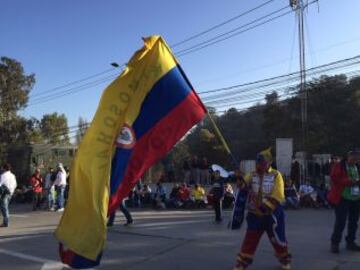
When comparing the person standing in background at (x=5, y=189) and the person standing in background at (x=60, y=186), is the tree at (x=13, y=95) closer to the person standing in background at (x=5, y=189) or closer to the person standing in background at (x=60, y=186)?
the person standing in background at (x=60, y=186)

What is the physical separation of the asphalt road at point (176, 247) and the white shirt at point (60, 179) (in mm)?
5986

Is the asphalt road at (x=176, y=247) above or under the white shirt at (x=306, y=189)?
under

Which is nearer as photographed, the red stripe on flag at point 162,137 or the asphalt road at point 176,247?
the red stripe on flag at point 162,137

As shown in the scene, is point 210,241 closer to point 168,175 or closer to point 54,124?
point 168,175

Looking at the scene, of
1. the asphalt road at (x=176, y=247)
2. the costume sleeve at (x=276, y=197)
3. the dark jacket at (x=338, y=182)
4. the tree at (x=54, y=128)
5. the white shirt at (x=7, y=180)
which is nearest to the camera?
the costume sleeve at (x=276, y=197)

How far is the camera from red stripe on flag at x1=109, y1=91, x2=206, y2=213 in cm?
635

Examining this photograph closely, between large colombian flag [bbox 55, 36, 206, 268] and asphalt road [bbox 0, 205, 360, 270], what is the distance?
11.2ft

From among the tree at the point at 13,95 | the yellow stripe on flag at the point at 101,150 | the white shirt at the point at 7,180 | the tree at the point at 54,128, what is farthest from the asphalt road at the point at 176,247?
the tree at the point at 54,128

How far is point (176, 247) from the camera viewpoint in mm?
11406

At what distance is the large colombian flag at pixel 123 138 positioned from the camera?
580cm

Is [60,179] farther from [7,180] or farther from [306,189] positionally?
[306,189]

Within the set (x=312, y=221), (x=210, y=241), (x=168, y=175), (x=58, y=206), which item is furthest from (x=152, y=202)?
(x=210, y=241)

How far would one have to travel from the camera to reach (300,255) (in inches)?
400

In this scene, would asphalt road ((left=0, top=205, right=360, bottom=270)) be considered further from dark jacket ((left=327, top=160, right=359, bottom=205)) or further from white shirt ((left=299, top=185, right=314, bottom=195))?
white shirt ((left=299, top=185, right=314, bottom=195))
